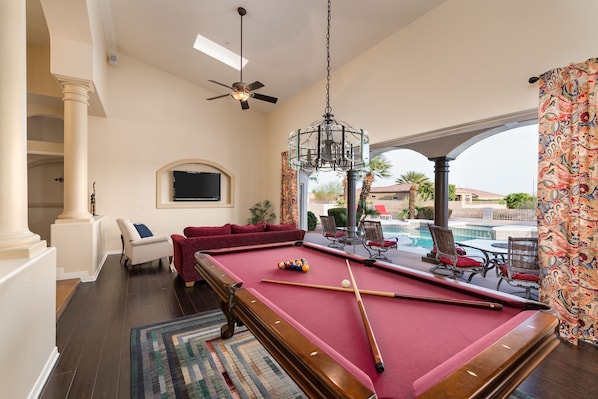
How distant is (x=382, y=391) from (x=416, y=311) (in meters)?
0.70

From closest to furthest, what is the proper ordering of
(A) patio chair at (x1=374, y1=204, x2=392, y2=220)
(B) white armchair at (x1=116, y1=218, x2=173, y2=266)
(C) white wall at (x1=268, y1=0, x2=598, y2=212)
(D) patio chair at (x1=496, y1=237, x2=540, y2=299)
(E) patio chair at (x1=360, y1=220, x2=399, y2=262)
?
1. (C) white wall at (x1=268, y1=0, x2=598, y2=212)
2. (D) patio chair at (x1=496, y1=237, x2=540, y2=299)
3. (B) white armchair at (x1=116, y1=218, x2=173, y2=266)
4. (E) patio chair at (x1=360, y1=220, x2=399, y2=262)
5. (A) patio chair at (x1=374, y1=204, x2=392, y2=220)

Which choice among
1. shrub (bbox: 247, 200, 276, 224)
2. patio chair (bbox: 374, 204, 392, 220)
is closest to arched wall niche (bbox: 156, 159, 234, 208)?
shrub (bbox: 247, 200, 276, 224)

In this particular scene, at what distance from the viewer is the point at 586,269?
2.59 m

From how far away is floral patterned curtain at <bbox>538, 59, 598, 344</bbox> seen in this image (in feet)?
8.43

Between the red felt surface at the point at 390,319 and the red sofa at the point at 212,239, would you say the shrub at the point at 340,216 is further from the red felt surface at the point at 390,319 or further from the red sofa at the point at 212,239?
the red felt surface at the point at 390,319

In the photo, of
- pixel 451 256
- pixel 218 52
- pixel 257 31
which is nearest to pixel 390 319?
pixel 451 256

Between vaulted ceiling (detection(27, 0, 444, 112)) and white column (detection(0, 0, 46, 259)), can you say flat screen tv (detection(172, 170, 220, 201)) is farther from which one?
white column (detection(0, 0, 46, 259))

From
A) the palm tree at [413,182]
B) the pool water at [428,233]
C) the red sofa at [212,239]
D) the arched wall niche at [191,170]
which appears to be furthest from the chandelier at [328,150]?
the palm tree at [413,182]

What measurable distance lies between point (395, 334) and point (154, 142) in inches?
292

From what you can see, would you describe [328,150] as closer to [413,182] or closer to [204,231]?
[204,231]

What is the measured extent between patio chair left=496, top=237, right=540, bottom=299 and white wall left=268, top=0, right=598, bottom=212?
1.60 metres

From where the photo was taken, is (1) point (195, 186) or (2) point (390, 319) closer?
(2) point (390, 319)

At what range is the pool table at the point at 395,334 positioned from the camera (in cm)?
89

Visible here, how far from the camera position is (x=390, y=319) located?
4.44 ft
